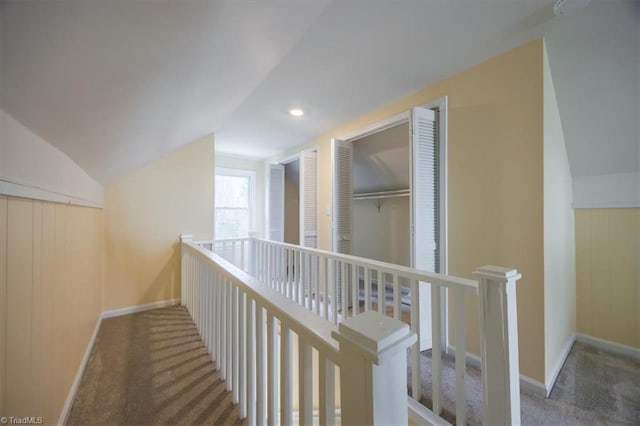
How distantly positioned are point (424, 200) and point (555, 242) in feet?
3.09

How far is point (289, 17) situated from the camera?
1.08 meters

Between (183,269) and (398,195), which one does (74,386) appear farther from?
(398,195)

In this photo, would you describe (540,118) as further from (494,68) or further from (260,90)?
(260,90)

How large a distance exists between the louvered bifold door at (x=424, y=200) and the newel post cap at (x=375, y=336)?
5.53ft

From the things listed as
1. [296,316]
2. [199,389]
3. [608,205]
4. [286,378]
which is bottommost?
[199,389]

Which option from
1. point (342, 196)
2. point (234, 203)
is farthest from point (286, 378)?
point (234, 203)

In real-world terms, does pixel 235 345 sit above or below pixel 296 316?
below

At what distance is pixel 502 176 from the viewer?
1871 mm

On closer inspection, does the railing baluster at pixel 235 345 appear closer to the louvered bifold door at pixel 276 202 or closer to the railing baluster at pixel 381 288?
the railing baluster at pixel 381 288

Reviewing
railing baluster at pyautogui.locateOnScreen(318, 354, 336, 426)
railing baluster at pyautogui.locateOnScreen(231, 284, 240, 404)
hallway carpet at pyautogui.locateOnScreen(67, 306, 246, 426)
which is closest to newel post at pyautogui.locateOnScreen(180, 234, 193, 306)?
hallway carpet at pyautogui.locateOnScreen(67, 306, 246, 426)

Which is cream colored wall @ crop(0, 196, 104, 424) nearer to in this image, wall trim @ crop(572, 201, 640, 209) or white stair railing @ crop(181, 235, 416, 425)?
white stair railing @ crop(181, 235, 416, 425)

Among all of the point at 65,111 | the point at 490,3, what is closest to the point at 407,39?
the point at 490,3

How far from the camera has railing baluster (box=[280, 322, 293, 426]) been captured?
34.2 inches

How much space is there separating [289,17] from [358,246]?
3902 mm
